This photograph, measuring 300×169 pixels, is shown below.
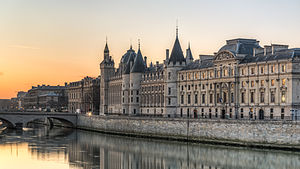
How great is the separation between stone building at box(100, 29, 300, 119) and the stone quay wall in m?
6.38

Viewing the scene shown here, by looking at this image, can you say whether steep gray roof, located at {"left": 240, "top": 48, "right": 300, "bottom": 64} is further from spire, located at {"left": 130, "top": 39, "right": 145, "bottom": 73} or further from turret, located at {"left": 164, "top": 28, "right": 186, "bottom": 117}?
spire, located at {"left": 130, "top": 39, "right": 145, "bottom": 73}

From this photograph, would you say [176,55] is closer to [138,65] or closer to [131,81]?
[138,65]

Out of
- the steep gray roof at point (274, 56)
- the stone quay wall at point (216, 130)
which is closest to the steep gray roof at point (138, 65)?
the stone quay wall at point (216, 130)

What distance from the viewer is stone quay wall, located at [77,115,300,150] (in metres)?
65.0

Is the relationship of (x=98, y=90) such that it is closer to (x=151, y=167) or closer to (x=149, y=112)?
(x=149, y=112)

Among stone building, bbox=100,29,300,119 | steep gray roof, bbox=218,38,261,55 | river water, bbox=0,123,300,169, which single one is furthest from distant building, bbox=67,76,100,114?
river water, bbox=0,123,300,169

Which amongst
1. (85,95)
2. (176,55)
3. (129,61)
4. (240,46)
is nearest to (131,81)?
(129,61)

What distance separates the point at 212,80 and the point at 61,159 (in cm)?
3552

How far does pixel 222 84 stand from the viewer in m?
89.9

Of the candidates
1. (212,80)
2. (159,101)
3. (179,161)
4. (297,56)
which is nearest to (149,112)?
(159,101)

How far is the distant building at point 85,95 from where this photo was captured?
15600 cm

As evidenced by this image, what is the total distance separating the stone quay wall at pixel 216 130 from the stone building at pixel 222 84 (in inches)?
251

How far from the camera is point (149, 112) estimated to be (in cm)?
11419

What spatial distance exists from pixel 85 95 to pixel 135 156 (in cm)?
9639
